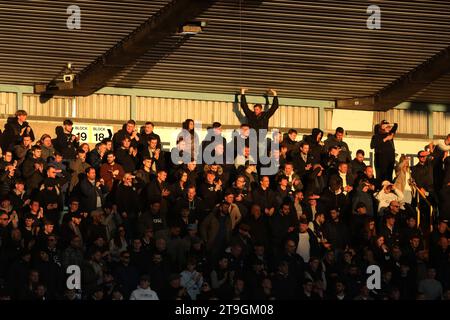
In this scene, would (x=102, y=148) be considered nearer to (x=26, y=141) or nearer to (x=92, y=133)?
(x=26, y=141)

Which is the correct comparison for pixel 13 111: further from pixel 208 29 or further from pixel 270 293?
pixel 270 293

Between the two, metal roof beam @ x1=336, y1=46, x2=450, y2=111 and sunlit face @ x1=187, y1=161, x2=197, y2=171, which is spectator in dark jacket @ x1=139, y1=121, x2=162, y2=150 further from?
metal roof beam @ x1=336, y1=46, x2=450, y2=111

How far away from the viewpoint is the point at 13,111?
129ft

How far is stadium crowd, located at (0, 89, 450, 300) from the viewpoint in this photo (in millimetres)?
32094

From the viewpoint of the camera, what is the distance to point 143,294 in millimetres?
31578

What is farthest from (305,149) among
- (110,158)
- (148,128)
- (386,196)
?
(110,158)

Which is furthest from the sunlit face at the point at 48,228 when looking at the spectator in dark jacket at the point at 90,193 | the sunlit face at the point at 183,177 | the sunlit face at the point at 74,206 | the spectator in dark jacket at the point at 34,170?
the sunlit face at the point at 183,177

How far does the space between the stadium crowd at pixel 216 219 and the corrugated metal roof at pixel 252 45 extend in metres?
1.45

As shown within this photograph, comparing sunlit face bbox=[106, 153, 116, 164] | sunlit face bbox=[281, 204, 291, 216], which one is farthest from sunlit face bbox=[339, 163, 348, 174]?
sunlit face bbox=[106, 153, 116, 164]

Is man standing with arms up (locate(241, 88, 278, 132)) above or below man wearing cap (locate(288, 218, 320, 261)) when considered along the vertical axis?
above

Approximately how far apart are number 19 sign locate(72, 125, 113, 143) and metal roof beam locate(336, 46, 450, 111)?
604 centimetres
